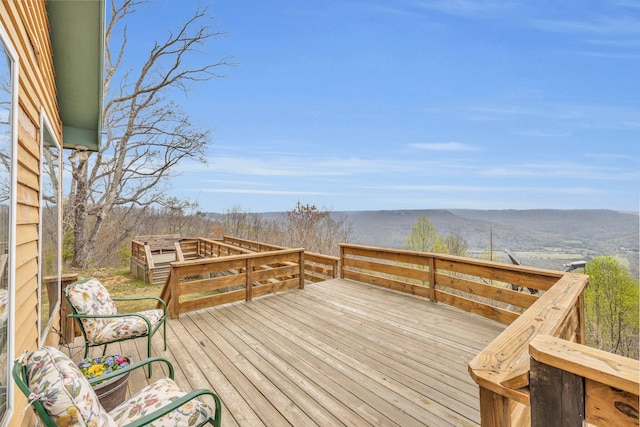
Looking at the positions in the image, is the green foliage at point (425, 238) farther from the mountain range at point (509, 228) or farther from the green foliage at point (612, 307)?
the green foliage at point (612, 307)

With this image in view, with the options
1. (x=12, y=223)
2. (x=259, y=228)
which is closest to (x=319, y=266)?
(x=12, y=223)

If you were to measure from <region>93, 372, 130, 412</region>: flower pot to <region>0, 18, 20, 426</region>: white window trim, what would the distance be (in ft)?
1.23

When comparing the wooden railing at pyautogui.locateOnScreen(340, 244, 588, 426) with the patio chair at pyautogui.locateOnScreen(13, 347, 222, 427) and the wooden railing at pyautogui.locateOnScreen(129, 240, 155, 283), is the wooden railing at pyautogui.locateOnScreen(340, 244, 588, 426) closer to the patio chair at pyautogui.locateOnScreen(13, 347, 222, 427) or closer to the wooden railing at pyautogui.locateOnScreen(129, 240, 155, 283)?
the patio chair at pyautogui.locateOnScreen(13, 347, 222, 427)

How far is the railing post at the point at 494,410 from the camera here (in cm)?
104

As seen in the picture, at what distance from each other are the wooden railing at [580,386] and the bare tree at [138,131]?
13168mm

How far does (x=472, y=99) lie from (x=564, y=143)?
195 inches

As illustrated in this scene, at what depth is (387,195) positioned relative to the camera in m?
20.1

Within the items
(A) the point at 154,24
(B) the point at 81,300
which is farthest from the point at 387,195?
(B) the point at 81,300

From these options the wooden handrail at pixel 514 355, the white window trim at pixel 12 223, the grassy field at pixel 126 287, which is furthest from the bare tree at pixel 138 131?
the wooden handrail at pixel 514 355

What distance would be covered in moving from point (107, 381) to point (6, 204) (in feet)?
3.90

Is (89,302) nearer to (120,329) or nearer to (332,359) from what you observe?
(120,329)

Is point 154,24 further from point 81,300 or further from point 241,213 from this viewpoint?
point 81,300

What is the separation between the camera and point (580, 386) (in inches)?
32.1

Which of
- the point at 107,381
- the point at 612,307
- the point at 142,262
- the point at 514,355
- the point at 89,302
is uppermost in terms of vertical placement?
the point at 514,355
